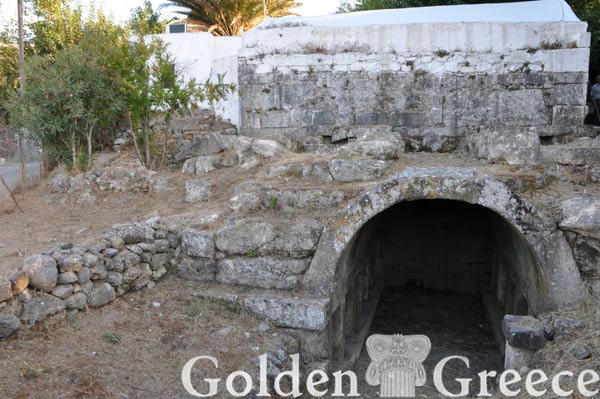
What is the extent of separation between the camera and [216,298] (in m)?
5.93

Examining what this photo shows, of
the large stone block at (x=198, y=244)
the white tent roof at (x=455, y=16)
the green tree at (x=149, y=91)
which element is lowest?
the large stone block at (x=198, y=244)

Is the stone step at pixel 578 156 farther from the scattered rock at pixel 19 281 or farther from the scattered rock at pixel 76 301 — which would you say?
the scattered rock at pixel 19 281

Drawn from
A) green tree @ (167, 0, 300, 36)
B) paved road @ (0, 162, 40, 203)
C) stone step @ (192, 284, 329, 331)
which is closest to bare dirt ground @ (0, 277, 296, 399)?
stone step @ (192, 284, 329, 331)

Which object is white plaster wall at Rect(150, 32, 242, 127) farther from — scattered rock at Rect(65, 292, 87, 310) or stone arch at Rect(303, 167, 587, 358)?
scattered rock at Rect(65, 292, 87, 310)

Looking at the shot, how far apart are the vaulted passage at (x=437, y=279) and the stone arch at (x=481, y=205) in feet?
1.05

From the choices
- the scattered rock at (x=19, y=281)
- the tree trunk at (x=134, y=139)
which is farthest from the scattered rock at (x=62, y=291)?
the tree trunk at (x=134, y=139)

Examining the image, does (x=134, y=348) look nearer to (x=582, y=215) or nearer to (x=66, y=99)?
(x=582, y=215)

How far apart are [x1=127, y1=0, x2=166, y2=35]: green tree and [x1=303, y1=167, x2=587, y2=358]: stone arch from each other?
573 centimetres

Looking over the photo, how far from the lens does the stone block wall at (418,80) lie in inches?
363

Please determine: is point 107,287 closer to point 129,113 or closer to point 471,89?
point 129,113

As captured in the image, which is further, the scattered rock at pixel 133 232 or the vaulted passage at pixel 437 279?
the vaulted passage at pixel 437 279

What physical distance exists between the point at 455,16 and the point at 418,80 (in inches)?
56.5

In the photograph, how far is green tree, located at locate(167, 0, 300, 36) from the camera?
18.6 metres

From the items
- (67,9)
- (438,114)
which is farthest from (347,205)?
(67,9)
